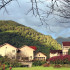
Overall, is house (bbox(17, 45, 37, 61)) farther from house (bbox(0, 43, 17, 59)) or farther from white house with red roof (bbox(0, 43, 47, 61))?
house (bbox(0, 43, 17, 59))

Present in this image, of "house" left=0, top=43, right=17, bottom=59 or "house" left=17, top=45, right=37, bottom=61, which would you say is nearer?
"house" left=0, top=43, right=17, bottom=59

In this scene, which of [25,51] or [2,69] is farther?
[25,51]

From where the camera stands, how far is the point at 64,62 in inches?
987

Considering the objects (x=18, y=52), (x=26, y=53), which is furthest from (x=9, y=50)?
(x=26, y=53)

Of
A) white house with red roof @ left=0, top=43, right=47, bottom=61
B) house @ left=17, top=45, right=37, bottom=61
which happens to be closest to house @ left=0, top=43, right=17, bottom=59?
white house with red roof @ left=0, top=43, right=47, bottom=61

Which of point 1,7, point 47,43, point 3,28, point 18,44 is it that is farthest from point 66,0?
point 3,28

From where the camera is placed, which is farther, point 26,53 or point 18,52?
point 26,53

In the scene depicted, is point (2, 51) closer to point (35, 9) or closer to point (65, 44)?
point (65, 44)

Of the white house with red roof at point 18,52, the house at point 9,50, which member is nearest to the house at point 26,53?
the white house with red roof at point 18,52

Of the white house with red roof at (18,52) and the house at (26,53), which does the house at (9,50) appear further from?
the house at (26,53)

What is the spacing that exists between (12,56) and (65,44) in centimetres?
1481

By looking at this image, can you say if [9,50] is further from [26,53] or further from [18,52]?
[26,53]

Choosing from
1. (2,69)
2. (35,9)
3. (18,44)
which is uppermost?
(18,44)

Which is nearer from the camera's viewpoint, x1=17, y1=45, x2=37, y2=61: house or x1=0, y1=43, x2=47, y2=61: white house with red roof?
x1=0, y1=43, x2=47, y2=61: white house with red roof
